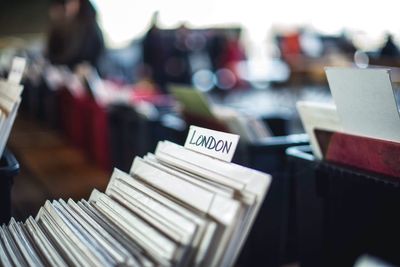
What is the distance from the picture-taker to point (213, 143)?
3.38 feet

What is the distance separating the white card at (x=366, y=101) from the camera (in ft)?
3.88

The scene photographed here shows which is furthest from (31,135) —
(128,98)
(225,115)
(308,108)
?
(308,108)

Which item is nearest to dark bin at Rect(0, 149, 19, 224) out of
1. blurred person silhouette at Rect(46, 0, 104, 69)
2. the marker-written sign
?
the marker-written sign

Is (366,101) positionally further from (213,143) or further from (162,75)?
(162,75)

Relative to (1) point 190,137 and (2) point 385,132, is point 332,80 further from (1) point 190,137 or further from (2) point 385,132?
(1) point 190,137

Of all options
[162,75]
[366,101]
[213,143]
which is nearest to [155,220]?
[213,143]

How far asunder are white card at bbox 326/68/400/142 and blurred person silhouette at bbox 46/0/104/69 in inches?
134

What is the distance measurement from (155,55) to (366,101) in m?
4.59

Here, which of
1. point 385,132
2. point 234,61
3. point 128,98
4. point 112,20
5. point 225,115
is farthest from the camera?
point 234,61

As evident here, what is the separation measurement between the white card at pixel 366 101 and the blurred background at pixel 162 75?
2.15 feet

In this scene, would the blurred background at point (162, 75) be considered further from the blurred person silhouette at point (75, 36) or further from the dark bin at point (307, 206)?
the dark bin at point (307, 206)

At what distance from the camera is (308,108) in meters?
1.58

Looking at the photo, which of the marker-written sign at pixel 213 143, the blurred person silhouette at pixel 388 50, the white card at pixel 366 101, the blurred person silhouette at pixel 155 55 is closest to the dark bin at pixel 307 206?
the white card at pixel 366 101

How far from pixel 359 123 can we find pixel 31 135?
14.8 feet
